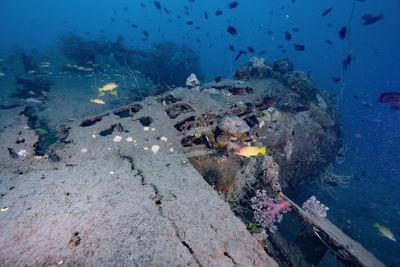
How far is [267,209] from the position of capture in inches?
142

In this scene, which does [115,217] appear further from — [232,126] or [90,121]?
[90,121]

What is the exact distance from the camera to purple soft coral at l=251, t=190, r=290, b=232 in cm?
357

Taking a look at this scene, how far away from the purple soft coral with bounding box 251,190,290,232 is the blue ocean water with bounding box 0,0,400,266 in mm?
6845

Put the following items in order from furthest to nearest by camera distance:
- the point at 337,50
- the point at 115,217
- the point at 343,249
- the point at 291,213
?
1. the point at 337,50
2. the point at 291,213
3. the point at 343,249
4. the point at 115,217

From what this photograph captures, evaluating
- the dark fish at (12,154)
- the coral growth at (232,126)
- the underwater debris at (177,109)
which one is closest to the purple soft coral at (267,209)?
the coral growth at (232,126)

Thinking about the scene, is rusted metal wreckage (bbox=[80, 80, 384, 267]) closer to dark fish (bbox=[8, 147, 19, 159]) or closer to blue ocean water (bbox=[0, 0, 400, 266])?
dark fish (bbox=[8, 147, 19, 159])

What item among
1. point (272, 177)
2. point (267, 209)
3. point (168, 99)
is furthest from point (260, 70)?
point (267, 209)

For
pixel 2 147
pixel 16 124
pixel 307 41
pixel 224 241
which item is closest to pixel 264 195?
pixel 224 241

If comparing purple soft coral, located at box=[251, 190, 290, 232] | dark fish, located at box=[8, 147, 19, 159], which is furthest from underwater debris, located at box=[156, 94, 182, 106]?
purple soft coral, located at box=[251, 190, 290, 232]

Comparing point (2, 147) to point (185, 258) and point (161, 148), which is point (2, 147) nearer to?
point (161, 148)

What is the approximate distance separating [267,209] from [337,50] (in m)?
121

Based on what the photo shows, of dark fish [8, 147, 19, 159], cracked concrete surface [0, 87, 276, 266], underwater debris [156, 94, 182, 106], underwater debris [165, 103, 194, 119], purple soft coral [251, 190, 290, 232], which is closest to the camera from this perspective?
cracked concrete surface [0, 87, 276, 266]

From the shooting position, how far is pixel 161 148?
4.03m

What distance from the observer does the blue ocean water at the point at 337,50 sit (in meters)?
10.2
